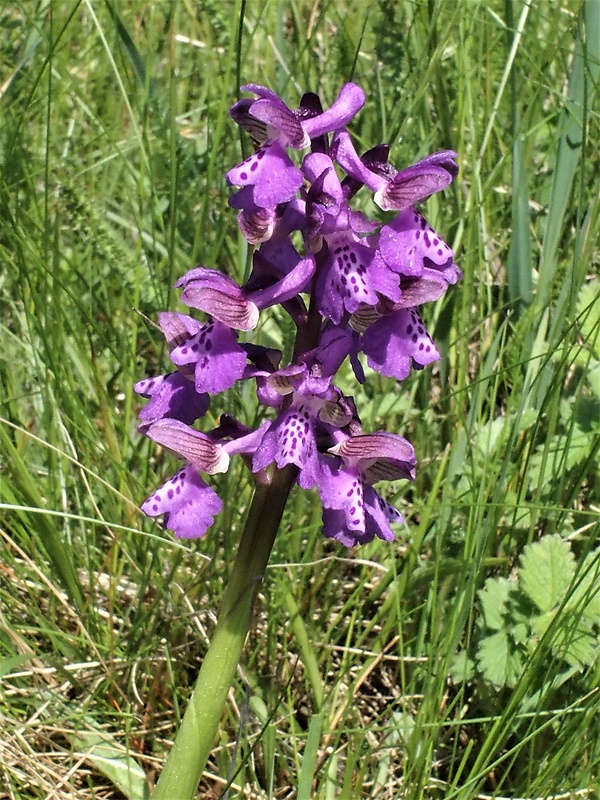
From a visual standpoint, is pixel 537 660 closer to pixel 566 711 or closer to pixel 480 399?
pixel 566 711

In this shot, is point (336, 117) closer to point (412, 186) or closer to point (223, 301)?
point (412, 186)

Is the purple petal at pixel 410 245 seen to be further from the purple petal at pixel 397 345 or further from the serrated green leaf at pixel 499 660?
the serrated green leaf at pixel 499 660

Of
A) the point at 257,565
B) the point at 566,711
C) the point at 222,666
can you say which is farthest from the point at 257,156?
the point at 566,711

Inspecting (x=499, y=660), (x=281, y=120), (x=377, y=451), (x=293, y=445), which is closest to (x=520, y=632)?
(x=499, y=660)

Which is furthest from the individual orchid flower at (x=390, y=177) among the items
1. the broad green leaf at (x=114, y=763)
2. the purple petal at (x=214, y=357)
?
the broad green leaf at (x=114, y=763)

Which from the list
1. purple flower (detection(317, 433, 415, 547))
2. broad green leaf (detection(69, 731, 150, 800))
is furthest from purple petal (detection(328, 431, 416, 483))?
broad green leaf (detection(69, 731, 150, 800))

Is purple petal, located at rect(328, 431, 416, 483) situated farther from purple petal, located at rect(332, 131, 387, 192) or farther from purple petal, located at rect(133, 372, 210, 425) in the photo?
purple petal, located at rect(332, 131, 387, 192)

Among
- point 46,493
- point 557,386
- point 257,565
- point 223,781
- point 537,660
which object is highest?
point 557,386
